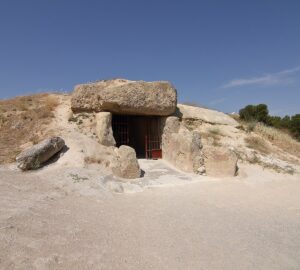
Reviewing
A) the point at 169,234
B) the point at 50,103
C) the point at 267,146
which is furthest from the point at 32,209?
the point at 267,146

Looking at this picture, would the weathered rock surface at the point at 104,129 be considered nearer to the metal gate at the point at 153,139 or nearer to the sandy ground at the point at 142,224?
the metal gate at the point at 153,139

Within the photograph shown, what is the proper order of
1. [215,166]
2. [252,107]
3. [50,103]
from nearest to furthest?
[215,166] → [50,103] → [252,107]

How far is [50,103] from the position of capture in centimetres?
1077

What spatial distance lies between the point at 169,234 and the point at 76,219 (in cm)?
151

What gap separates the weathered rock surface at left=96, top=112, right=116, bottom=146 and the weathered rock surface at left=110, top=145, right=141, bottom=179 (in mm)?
1426

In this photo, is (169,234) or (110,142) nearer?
(169,234)

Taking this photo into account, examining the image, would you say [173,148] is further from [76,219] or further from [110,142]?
[76,219]

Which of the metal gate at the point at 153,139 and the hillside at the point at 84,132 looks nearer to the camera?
the hillside at the point at 84,132

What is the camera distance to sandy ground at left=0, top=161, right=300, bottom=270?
351cm

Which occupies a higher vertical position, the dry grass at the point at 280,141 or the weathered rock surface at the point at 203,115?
the weathered rock surface at the point at 203,115

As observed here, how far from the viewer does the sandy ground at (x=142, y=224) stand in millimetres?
3514

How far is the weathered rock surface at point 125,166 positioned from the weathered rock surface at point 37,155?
170 centimetres

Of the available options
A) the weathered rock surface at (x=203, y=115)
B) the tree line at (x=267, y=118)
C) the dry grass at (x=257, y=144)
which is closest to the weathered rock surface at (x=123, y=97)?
the weathered rock surface at (x=203, y=115)

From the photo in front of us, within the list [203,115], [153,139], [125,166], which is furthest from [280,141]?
[125,166]
